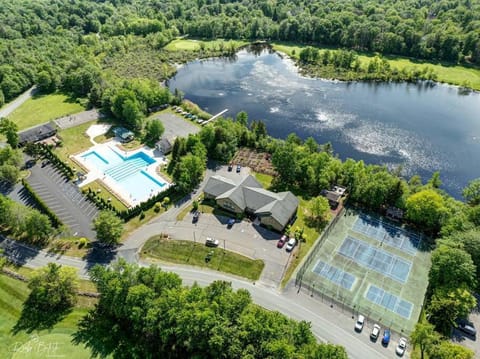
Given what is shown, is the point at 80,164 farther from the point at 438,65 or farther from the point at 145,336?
the point at 438,65

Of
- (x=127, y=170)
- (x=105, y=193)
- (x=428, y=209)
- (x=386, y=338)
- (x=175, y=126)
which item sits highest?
(x=175, y=126)

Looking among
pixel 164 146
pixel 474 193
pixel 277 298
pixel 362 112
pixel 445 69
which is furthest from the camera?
pixel 445 69

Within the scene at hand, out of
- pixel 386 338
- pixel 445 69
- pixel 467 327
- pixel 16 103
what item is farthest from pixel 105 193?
pixel 445 69

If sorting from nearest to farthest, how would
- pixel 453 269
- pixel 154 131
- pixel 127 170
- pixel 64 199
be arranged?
1. pixel 453 269
2. pixel 64 199
3. pixel 127 170
4. pixel 154 131

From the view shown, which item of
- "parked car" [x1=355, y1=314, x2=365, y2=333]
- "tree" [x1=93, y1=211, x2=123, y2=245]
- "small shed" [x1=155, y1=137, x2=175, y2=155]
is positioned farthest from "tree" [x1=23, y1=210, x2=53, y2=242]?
"parked car" [x1=355, y1=314, x2=365, y2=333]

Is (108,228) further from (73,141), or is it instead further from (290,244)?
(73,141)

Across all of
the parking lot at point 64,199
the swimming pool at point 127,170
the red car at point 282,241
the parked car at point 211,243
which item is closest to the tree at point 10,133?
the parking lot at point 64,199

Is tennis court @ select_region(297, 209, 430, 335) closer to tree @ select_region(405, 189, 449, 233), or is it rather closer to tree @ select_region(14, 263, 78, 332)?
tree @ select_region(405, 189, 449, 233)
